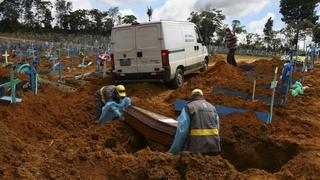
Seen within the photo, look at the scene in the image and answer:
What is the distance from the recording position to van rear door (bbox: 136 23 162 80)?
11.9 meters

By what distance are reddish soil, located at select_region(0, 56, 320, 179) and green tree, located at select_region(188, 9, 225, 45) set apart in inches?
1676

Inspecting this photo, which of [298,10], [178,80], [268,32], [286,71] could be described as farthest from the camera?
[268,32]

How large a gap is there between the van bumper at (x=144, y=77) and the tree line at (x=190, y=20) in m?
28.5

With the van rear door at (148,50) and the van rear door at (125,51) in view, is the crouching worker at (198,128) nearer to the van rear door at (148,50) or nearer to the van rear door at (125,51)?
the van rear door at (148,50)

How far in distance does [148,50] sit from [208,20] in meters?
43.8

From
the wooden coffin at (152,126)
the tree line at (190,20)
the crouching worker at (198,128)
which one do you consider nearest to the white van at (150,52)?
the wooden coffin at (152,126)

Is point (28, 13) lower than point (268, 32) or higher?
higher

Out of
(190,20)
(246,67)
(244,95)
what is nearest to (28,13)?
(190,20)

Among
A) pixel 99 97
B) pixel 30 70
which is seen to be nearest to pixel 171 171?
pixel 99 97

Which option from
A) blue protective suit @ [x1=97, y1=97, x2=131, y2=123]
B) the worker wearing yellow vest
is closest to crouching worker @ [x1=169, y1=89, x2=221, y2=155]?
blue protective suit @ [x1=97, y1=97, x2=131, y2=123]

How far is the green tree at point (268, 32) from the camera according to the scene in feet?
167

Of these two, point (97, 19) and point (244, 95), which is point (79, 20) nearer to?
point (97, 19)

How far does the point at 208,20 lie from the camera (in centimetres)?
5438

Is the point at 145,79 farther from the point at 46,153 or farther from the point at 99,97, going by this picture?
the point at 46,153
